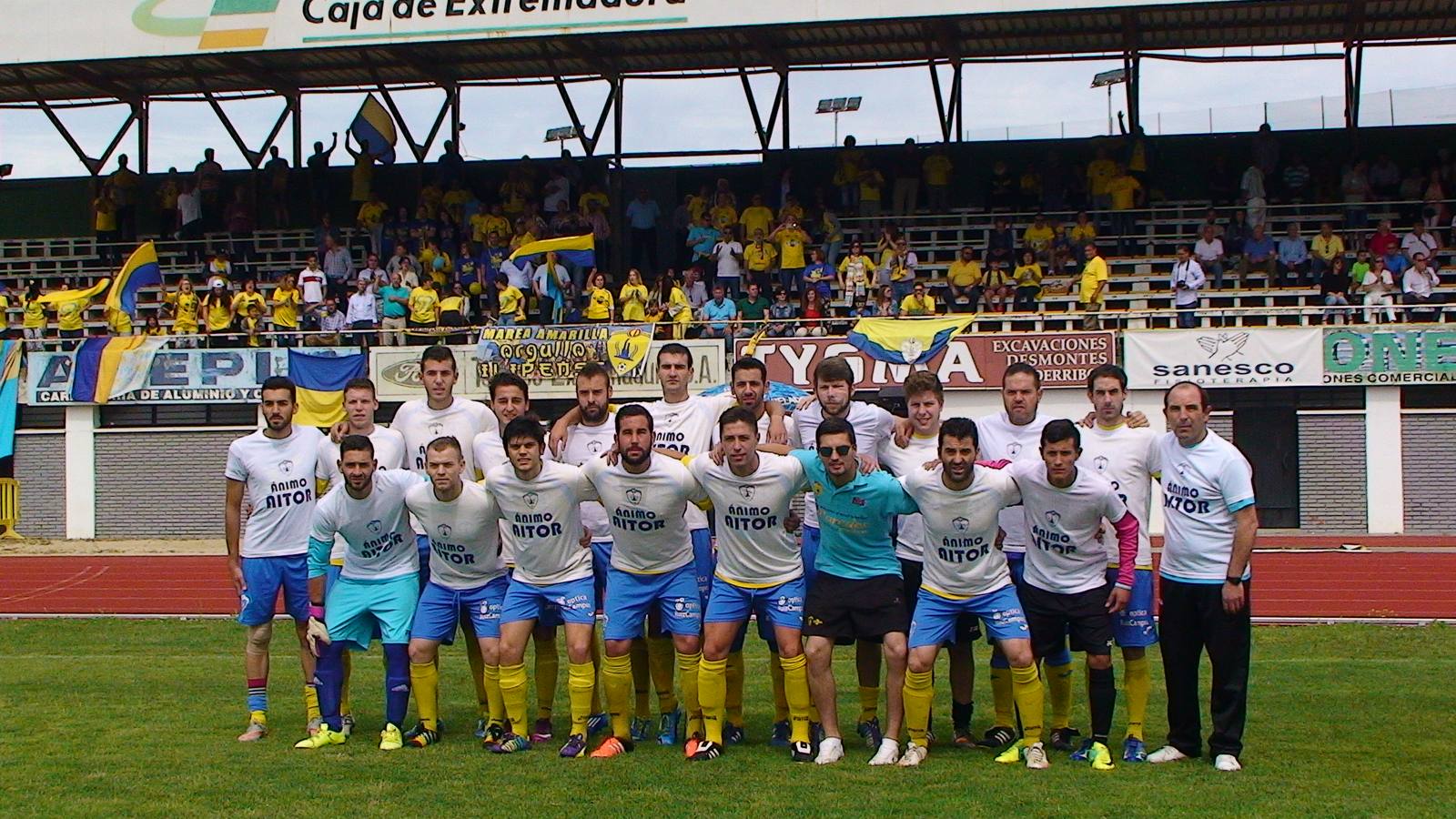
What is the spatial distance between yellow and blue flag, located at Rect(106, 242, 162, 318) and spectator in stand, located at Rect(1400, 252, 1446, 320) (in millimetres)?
22101

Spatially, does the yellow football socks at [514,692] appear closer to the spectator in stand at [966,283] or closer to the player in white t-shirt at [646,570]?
the player in white t-shirt at [646,570]

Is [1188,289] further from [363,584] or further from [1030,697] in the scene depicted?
[363,584]

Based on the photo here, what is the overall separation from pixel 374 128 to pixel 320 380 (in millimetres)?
7082

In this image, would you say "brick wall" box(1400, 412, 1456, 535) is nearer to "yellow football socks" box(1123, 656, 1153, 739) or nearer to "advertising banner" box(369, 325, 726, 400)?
"advertising banner" box(369, 325, 726, 400)

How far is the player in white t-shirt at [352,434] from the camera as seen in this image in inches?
387

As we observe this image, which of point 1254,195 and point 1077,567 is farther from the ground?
point 1254,195

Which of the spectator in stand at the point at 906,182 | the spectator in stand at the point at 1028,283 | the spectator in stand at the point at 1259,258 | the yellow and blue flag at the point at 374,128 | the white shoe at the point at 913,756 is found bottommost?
the white shoe at the point at 913,756

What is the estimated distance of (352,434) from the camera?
9680 millimetres

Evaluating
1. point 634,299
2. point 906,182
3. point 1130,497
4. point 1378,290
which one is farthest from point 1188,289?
point 1130,497

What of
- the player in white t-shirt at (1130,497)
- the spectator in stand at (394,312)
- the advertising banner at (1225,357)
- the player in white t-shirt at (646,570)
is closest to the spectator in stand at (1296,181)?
the advertising banner at (1225,357)

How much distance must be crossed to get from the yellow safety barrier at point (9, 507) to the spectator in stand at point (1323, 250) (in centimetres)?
2345

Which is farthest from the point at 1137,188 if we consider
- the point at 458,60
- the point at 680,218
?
the point at 458,60

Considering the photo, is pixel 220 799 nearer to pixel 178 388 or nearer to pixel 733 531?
pixel 733 531

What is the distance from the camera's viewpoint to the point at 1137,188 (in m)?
28.5
